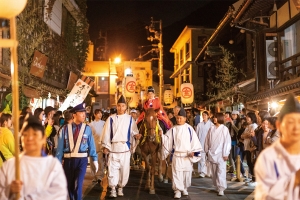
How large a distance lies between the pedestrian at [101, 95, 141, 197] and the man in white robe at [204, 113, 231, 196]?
2.54 m

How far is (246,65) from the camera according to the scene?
74.5ft

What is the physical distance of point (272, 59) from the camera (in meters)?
16.4

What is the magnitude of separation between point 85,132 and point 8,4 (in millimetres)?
4576

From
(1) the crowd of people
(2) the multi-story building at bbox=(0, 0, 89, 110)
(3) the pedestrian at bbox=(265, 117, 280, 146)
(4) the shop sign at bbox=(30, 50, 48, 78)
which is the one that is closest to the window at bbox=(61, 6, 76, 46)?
(2) the multi-story building at bbox=(0, 0, 89, 110)

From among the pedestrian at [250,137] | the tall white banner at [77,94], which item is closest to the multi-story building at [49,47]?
the tall white banner at [77,94]

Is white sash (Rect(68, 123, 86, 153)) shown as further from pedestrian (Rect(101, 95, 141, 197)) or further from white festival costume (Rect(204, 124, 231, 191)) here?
white festival costume (Rect(204, 124, 231, 191))

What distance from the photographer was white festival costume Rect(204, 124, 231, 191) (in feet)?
34.5

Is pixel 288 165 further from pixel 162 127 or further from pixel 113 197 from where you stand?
pixel 162 127

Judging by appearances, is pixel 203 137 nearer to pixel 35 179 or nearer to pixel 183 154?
pixel 183 154

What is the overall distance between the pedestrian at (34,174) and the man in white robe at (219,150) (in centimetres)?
742

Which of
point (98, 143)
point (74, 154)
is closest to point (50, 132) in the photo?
point (74, 154)

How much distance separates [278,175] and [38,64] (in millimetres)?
16361

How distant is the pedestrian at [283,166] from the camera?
137 inches

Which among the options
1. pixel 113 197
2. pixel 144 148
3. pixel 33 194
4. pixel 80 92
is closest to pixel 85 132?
pixel 113 197
